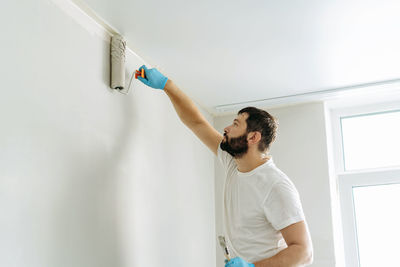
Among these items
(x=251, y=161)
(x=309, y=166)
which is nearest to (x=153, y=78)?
(x=251, y=161)

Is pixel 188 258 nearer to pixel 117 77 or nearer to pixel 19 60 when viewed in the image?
pixel 117 77

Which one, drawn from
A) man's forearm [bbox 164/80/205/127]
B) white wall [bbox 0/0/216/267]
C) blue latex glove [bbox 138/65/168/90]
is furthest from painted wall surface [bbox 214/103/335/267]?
blue latex glove [bbox 138/65/168/90]

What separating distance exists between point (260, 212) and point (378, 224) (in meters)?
1.32

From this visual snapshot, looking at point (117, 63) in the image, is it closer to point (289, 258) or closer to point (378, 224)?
point (289, 258)

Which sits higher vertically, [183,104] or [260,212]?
[183,104]

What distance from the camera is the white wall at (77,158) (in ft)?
5.32

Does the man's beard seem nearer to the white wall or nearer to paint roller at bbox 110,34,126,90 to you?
the white wall

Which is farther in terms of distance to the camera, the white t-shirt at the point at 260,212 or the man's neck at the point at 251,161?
the man's neck at the point at 251,161

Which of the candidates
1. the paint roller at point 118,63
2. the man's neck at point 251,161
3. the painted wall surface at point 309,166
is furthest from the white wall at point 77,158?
the painted wall surface at point 309,166

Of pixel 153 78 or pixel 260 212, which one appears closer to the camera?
pixel 260 212

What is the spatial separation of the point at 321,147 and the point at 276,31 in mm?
1111

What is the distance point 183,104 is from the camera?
7.96ft

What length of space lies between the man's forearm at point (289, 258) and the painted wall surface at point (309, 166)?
41.8 inches

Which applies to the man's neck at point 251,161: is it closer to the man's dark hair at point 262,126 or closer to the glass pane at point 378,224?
the man's dark hair at point 262,126
